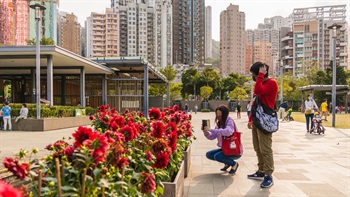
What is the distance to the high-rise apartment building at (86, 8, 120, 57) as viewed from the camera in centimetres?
11319

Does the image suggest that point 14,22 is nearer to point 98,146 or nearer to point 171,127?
point 171,127

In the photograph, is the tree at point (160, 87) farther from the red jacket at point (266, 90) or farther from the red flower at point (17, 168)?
the red flower at point (17, 168)

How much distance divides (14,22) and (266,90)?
76595mm

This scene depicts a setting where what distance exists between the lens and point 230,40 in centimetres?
13700

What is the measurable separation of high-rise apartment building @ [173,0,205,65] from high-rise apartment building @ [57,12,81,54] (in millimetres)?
34771

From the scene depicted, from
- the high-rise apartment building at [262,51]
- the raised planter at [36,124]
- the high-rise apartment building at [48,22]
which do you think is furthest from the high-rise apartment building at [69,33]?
the raised planter at [36,124]

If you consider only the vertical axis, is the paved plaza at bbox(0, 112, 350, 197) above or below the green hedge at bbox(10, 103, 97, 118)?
below

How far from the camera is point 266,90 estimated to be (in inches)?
210

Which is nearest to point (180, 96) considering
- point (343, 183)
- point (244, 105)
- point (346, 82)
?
point (244, 105)

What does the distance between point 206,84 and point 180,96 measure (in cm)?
938

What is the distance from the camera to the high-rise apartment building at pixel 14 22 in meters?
68.1

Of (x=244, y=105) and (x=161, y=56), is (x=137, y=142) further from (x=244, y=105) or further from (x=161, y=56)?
(x=161, y=56)

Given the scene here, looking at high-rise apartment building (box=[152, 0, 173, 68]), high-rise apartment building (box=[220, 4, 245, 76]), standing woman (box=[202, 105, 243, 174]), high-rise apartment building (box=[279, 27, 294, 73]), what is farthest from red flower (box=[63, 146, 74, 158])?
high-rise apartment building (box=[220, 4, 245, 76])

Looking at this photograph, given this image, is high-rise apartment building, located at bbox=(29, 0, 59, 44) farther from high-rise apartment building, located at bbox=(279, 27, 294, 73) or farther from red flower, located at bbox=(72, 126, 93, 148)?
red flower, located at bbox=(72, 126, 93, 148)
